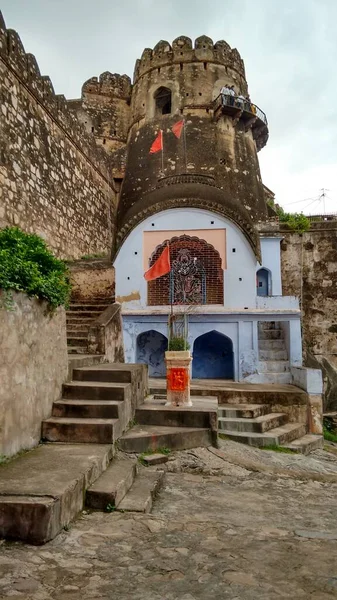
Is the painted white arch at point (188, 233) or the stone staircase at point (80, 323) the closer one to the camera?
the stone staircase at point (80, 323)

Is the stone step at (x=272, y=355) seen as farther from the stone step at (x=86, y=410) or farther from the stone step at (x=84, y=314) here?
the stone step at (x=86, y=410)

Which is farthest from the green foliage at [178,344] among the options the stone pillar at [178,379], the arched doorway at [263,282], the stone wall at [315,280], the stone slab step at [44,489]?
the stone wall at [315,280]

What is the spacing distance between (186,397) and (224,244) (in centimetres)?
646

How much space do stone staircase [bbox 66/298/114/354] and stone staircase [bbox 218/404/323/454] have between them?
9.18ft

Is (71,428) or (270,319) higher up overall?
(270,319)

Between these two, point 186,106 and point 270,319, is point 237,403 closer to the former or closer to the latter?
point 270,319

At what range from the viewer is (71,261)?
12.7 m

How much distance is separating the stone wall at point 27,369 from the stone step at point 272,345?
9.19 metres

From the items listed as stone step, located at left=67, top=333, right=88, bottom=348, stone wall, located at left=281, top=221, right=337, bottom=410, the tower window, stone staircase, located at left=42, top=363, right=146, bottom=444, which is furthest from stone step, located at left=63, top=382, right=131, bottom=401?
the tower window

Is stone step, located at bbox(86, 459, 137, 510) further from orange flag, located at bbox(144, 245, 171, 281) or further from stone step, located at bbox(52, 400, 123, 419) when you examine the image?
orange flag, located at bbox(144, 245, 171, 281)

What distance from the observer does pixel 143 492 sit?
3.89m

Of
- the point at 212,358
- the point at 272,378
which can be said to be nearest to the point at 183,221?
the point at 212,358

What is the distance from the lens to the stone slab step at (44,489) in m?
2.85

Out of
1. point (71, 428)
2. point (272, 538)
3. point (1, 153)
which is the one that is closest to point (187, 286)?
point (1, 153)
